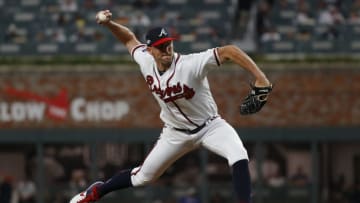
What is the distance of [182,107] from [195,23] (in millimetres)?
10820

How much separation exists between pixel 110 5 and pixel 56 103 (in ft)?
7.33

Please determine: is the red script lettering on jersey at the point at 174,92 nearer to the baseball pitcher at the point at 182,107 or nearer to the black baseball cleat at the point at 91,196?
the baseball pitcher at the point at 182,107

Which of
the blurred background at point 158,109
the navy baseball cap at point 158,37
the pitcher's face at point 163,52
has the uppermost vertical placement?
the navy baseball cap at point 158,37

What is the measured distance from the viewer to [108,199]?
2098 cm

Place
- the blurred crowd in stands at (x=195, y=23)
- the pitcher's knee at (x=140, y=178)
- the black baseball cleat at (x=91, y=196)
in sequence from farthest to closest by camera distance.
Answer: the blurred crowd in stands at (x=195, y=23) → the black baseball cleat at (x=91, y=196) → the pitcher's knee at (x=140, y=178)

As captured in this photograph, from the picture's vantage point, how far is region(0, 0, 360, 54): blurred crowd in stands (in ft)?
66.7

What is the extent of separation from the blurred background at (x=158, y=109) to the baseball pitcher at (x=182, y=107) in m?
9.84

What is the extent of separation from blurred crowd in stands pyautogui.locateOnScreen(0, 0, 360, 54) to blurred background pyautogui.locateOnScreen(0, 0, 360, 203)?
0.08 ft

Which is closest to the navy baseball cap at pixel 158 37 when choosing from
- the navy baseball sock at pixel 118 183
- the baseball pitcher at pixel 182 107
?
the baseball pitcher at pixel 182 107

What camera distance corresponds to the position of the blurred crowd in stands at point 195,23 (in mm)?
20344

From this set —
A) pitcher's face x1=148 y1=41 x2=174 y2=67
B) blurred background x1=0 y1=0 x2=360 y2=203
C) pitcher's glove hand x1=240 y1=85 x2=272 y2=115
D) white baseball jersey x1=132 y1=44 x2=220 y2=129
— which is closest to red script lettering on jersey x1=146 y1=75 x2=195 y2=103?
white baseball jersey x1=132 y1=44 x2=220 y2=129

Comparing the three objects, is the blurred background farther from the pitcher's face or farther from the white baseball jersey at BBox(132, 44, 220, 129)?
the pitcher's face

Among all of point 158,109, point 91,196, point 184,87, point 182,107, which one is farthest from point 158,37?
point 158,109

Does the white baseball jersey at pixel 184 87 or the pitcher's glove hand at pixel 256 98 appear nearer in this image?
the pitcher's glove hand at pixel 256 98
